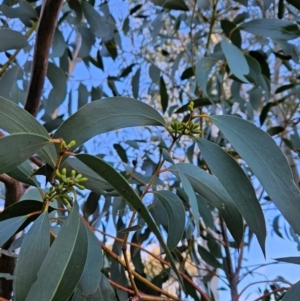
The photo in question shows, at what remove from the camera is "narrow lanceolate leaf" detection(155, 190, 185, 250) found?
1.58 feet

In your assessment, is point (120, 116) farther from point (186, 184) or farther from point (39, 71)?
point (39, 71)

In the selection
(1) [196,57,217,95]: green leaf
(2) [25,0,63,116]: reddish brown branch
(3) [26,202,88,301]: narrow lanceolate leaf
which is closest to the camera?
(3) [26,202,88,301]: narrow lanceolate leaf

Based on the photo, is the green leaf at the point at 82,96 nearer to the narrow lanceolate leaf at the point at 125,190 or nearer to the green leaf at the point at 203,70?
the green leaf at the point at 203,70

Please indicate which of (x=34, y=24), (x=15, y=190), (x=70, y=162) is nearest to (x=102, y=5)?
(x=34, y=24)

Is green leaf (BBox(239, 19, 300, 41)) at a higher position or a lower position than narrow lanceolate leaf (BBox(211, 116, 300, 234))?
higher

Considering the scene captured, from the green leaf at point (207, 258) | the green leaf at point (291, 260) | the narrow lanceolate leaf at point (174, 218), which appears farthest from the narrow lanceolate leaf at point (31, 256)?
the green leaf at point (207, 258)

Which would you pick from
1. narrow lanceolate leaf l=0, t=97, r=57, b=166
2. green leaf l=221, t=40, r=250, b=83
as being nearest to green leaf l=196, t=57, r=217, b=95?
green leaf l=221, t=40, r=250, b=83

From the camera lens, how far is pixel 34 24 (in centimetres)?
96

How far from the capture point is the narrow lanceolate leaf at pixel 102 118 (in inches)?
15.1

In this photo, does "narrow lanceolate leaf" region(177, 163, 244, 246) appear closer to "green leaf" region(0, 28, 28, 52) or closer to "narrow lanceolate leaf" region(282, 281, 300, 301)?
"narrow lanceolate leaf" region(282, 281, 300, 301)

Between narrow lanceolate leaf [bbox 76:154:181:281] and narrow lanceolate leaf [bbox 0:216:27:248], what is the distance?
130mm

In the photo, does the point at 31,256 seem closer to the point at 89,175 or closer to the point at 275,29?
the point at 89,175

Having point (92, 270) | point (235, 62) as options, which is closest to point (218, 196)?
point (92, 270)

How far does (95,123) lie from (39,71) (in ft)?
1.17
